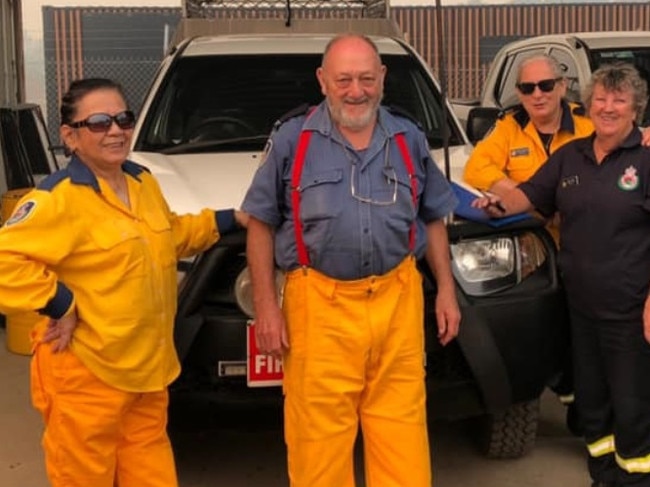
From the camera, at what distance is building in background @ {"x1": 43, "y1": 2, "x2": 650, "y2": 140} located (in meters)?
13.2

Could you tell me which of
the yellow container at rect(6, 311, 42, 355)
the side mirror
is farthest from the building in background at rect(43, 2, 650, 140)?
the yellow container at rect(6, 311, 42, 355)

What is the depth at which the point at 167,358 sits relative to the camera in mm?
3086

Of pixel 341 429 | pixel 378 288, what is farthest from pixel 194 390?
pixel 378 288

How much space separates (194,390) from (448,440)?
1.46m

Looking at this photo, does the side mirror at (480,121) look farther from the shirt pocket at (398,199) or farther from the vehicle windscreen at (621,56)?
the vehicle windscreen at (621,56)

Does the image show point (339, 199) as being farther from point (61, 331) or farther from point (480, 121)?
point (480, 121)

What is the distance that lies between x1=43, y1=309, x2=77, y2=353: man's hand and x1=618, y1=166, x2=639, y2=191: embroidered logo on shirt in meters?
1.91

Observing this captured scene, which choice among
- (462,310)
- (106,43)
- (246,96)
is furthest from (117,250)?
(106,43)

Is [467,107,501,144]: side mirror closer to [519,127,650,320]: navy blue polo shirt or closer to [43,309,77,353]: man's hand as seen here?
[519,127,650,320]: navy blue polo shirt

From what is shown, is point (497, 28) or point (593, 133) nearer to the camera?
point (593, 133)

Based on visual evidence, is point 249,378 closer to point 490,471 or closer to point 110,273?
point 110,273

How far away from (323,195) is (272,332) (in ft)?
1.49

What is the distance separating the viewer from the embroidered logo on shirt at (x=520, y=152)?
402cm

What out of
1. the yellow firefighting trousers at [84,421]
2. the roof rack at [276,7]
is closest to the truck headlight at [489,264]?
the yellow firefighting trousers at [84,421]
